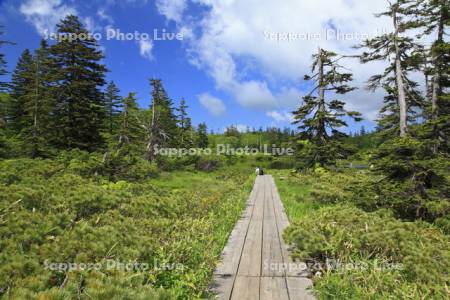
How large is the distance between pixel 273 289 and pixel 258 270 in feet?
2.20

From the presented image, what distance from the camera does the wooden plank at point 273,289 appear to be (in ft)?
12.8

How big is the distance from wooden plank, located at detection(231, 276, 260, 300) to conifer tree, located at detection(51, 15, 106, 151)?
63.0 ft

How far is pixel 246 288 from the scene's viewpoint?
13.6ft

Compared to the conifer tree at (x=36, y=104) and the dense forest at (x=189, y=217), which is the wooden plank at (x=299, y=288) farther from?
the conifer tree at (x=36, y=104)

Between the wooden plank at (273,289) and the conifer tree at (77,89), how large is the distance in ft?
63.8

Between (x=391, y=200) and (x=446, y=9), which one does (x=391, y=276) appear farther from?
(x=446, y=9)

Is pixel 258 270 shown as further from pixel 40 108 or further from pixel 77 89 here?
pixel 40 108

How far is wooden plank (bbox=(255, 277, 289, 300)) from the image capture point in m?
3.89

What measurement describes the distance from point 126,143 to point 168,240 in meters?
17.5

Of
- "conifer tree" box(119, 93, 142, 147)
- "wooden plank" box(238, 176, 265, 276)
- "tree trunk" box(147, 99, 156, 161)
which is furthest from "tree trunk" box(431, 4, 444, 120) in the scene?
"tree trunk" box(147, 99, 156, 161)

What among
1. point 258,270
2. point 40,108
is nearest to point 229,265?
point 258,270

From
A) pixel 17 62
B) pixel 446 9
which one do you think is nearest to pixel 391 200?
pixel 446 9

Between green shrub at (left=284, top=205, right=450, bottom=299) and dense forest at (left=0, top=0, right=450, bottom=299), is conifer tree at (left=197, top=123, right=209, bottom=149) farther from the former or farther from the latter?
green shrub at (left=284, top=205, right=450, bottom=299)

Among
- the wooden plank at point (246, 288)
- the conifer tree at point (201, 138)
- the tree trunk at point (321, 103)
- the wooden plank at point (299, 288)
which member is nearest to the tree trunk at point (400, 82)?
the tree trunk at point (321, 103)
